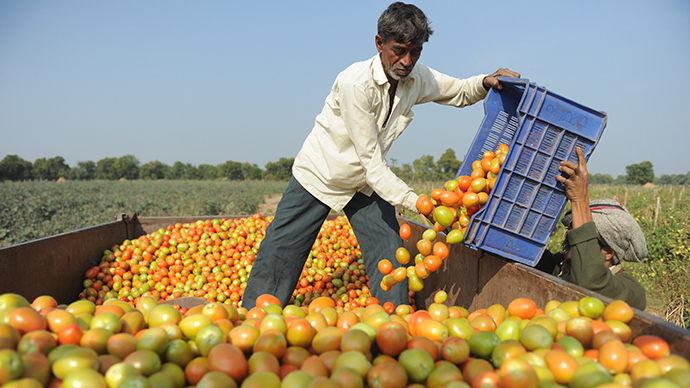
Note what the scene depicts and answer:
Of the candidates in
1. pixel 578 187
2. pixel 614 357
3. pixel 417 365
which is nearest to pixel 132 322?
pixel 417 365

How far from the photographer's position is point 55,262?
395cm

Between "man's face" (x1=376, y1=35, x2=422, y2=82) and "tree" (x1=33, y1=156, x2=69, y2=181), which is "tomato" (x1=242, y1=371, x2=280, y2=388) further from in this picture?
"tree" (x1=33, y1=156, x2=69, y2=181)

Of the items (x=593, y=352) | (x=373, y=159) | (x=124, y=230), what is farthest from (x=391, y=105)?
(x=124, y=230)

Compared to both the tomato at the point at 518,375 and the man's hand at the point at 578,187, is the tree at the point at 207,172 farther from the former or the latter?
the tomato at the point at 518,375

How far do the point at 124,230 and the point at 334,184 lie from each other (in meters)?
3.97

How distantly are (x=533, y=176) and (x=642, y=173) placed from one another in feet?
456

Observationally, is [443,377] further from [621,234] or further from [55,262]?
[55,262]

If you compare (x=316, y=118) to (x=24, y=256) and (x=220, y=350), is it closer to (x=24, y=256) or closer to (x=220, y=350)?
(x=220, y=350)

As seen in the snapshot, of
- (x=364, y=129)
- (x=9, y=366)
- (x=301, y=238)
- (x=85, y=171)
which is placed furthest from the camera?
(x=85, y=171)

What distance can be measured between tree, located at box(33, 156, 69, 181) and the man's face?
112 m

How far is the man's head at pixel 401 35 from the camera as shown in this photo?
9.04 feet

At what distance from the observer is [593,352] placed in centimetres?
158

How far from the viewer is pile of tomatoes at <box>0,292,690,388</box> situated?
131cm

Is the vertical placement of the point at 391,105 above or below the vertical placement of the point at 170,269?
above
